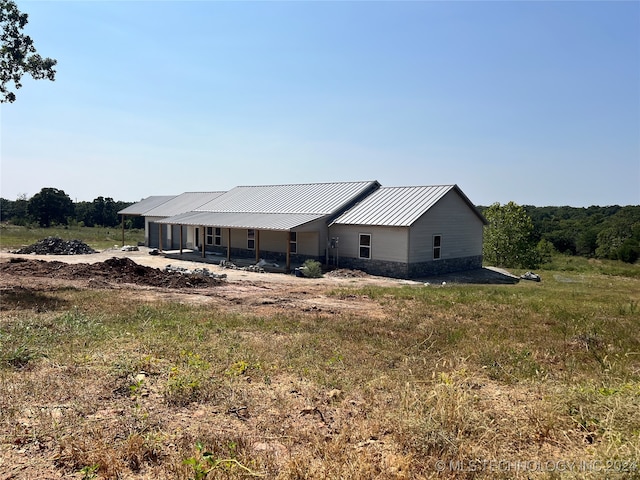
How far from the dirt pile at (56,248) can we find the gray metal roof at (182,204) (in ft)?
21.8

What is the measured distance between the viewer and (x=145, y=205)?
134 feet

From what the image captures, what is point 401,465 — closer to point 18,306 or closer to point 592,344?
point 592,344

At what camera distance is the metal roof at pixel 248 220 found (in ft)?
79.3

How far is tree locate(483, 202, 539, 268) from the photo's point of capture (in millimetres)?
36281

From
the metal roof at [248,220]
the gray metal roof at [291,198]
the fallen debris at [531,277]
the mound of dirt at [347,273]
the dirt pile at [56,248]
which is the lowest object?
the fallen debris at [531,277]

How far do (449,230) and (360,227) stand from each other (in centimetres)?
497

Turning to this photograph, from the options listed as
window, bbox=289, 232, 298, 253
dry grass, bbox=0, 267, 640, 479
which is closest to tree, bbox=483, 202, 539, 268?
window, bbox=289, 232, 298, 253

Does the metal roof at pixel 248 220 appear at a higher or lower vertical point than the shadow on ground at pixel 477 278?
higher

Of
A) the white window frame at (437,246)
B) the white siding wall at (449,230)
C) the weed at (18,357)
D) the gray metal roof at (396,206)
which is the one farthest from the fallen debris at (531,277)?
the weed at (18,357)

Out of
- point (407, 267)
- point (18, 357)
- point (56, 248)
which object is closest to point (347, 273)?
point (407, 267)

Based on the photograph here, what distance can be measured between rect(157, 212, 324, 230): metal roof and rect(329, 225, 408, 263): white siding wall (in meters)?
1.73

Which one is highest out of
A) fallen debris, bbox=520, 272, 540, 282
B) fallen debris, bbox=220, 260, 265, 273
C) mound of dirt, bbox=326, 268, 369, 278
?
fallen debris, bbox=220, 260, 265, 273

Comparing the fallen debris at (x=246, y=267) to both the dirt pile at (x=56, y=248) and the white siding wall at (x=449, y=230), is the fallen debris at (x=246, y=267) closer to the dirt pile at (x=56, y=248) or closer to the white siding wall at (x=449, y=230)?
the white siding wall at (x=449, y=230)

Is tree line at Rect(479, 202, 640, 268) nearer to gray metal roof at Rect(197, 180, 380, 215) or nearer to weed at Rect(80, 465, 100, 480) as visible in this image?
gray metal roof at Rect(197, 180, 380, 215)
